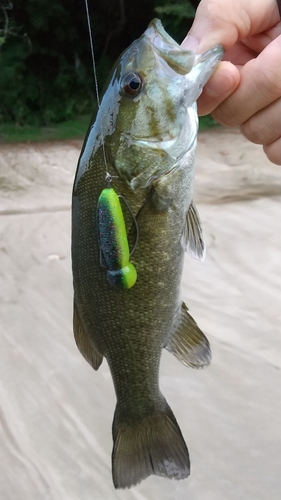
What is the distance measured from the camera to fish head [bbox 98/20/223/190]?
94 cm

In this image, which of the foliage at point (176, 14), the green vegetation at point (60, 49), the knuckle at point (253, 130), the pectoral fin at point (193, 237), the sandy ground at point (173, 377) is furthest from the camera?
the green vegetation at point (60, 49)

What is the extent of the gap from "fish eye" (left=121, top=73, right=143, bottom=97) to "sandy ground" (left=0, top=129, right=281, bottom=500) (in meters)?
1.58

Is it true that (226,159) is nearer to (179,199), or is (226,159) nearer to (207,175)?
(207,175)

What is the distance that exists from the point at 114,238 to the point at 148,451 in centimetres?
50

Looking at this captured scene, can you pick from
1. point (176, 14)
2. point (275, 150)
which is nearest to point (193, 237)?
point (275, 150)

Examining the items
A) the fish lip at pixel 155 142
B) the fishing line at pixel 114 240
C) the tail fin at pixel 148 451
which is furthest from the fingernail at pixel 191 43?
the tail fin at pixel 148 451

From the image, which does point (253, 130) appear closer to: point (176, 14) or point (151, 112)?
point (151, 112)

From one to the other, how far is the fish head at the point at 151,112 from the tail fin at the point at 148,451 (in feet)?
1.69

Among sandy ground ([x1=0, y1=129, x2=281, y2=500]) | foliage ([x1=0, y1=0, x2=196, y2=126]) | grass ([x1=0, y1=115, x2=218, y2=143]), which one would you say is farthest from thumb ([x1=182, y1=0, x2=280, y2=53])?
foliage ([x1=0, y1=0, x2=196, y2=126])

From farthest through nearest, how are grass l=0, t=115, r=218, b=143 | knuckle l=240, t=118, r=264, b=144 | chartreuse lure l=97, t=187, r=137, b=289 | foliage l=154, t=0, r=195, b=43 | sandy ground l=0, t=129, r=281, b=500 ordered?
foliage l=154, t=0, r=195, b=43 → grass l=0, t=115, r=218, b=143 → sandy ground l=0, t=129, r=281, b=500 → knuckle l=240, t=118, r=264, b=144 → chartreuse lure l=97, t=187, r=137, b=289

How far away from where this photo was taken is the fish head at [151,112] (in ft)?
3.09

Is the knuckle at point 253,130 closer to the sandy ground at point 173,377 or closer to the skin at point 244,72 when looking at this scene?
the skin at point 244,72

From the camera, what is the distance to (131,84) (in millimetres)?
952

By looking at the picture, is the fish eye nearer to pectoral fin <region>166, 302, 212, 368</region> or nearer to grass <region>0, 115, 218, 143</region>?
pectoral fin <region>166, 302, 212, 368</region>
